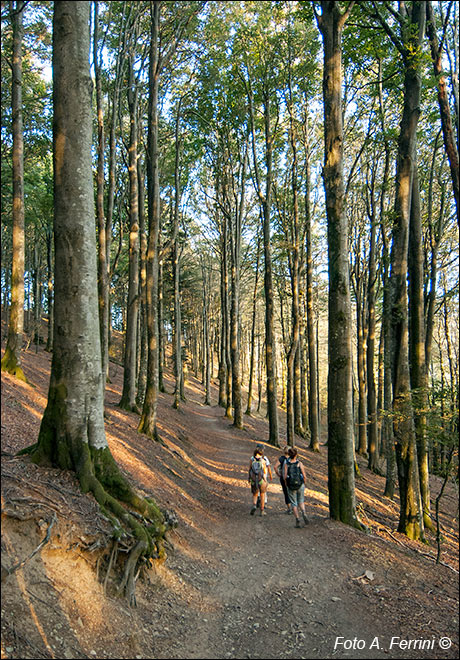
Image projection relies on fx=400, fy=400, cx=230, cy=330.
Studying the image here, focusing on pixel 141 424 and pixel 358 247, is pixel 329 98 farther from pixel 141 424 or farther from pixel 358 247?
pixel 358 247

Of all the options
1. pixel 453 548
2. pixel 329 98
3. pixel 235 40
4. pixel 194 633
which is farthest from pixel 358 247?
pixel 194 633

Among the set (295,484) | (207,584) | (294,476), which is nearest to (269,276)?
(294,476)

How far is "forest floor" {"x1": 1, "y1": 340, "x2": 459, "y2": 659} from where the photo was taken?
12.5 feet

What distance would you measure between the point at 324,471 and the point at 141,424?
319 inches

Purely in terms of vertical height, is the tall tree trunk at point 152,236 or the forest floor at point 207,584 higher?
the tall tree trunk at point 152,236

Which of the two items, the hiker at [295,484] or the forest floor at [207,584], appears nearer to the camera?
the forest floor at [207,584]

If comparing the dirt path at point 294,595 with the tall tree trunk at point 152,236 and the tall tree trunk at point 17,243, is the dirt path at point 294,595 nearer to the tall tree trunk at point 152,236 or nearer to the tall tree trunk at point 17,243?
the tall tree trunk at point 152,236

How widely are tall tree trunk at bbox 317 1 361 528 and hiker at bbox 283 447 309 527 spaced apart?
599mm

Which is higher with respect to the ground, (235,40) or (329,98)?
(235,40)

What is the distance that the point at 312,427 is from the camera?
19656 millimetres

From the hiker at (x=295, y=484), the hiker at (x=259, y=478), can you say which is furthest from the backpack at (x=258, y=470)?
the hiker at (x=295, y=484)

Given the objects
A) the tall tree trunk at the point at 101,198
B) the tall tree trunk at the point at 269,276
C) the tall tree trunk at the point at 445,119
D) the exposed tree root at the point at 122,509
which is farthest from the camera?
the tall tree trunk at the point at 269,276

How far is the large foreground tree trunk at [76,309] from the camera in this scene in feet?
17.9

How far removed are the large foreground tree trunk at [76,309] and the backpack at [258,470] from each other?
3872 mm
